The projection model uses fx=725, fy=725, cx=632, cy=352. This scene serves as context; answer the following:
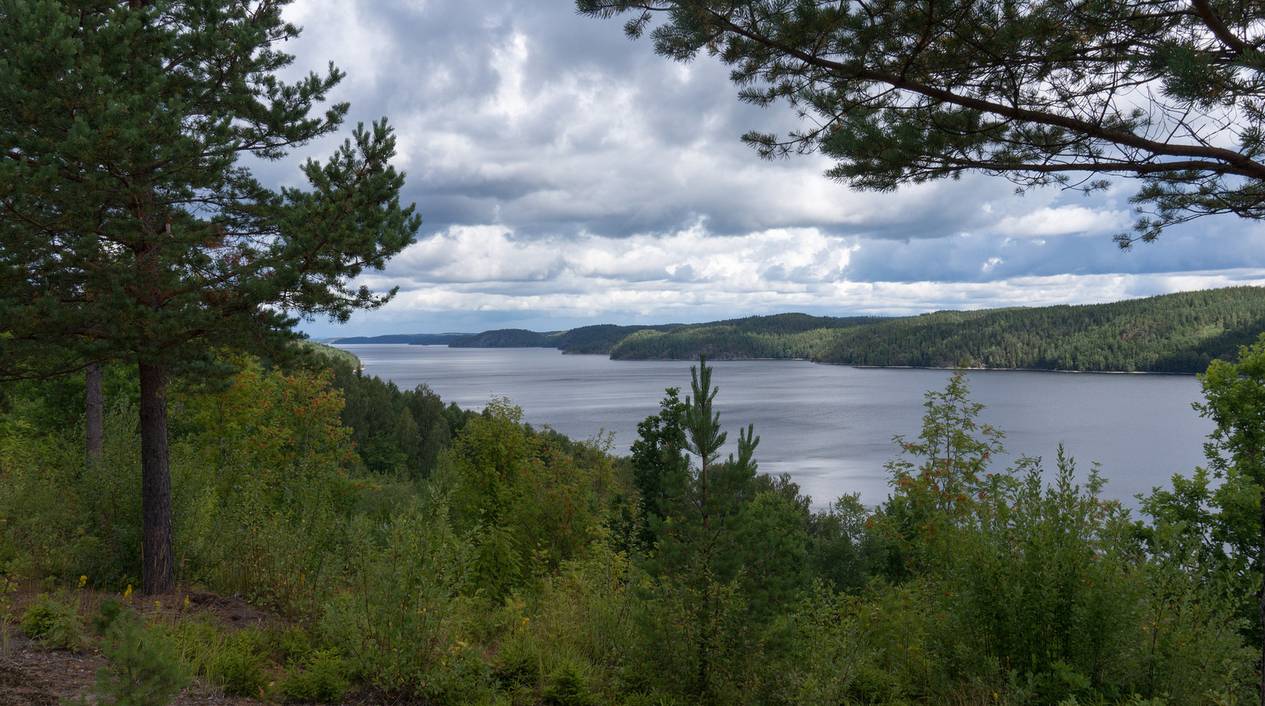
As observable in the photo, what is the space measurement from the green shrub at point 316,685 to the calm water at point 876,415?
13739 millimetres

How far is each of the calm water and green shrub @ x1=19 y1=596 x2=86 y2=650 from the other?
44.8ft

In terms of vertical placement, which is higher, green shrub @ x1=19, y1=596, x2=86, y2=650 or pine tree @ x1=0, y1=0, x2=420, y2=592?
pine tree @ x1=0, y1=0, x2=420, y2=592

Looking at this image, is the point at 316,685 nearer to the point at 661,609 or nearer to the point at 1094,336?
the point at 661,609

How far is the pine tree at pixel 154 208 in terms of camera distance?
5.97 m

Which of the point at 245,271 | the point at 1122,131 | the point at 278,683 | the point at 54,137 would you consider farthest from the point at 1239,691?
the point at 54,137

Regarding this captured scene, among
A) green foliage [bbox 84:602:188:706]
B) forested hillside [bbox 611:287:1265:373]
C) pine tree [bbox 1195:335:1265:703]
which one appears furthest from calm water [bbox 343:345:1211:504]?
green foliage [bbox 84:602:188:706]

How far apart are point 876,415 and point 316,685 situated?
84393 millimetres

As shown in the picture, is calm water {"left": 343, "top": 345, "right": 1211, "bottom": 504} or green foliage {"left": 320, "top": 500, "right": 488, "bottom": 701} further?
calm water {"left": 343, "top": 345, "right": 1211, "bottom": 504}

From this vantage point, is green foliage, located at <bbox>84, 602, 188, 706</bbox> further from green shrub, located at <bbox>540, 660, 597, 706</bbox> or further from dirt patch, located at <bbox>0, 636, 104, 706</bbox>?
green shrub, located at <bbox>540, 660, 597, 706</bbox>

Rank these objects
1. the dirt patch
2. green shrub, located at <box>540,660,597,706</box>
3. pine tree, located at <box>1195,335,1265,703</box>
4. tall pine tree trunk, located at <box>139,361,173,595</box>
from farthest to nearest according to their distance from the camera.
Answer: pine tree, located at <box>1195,335,1265,703</box> → tall pine tree trunk, located at <box>139,361,173,595</box> → green shrub, located at <box>540,660,597,706</box> → the dirt patch

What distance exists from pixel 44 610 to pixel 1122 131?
29.7 ft

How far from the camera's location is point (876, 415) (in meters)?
83.7

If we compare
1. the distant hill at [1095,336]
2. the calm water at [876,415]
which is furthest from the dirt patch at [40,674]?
the distant hill at [1095,336]

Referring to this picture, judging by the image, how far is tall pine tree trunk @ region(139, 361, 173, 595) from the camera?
760cm
